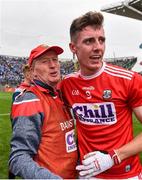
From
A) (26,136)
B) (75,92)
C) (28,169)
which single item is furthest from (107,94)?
(28,169)

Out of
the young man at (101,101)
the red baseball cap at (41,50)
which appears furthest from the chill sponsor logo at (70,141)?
the red baseball cap at (41,50)

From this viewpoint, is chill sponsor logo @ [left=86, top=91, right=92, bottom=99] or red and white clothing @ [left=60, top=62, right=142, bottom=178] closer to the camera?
red and white clothing @ [left=60, top=62, right=142, bottom=178]

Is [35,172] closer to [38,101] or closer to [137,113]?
[38,101]

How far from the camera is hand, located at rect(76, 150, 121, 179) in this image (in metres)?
3.49

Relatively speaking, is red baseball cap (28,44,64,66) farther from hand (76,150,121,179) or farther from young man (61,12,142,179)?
hand (76,150,121,179)

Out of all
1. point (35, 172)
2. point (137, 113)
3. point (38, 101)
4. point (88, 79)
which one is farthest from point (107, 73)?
point (35, 172)

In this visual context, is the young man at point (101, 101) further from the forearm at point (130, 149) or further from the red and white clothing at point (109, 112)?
the forearm at point (130, 149)

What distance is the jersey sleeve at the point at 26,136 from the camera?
9.74 feet

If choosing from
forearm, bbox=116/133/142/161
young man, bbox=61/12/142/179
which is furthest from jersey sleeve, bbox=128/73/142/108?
forearm, bbox=116/133/142/161

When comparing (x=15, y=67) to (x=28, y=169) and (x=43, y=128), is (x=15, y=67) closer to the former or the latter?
(x=43, y=128)

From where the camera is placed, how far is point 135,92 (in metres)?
3.75

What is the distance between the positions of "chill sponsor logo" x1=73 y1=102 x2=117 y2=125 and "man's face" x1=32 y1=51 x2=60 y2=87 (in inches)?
17.1

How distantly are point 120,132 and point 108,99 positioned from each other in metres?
0.30

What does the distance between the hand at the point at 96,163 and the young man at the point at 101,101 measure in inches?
3.7
